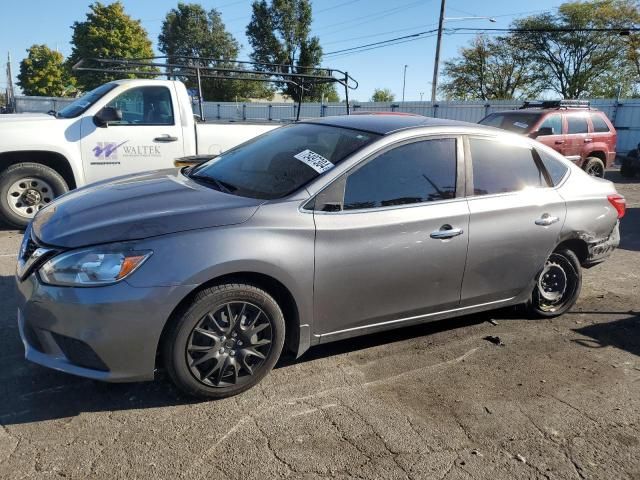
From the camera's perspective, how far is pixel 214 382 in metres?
3.06

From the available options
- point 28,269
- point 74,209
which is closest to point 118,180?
point 74,209

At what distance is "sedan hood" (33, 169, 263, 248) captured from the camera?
2.87 meters

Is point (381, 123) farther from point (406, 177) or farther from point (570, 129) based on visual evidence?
point (570, 129)

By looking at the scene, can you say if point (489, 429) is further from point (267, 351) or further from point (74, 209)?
point (74, 209)

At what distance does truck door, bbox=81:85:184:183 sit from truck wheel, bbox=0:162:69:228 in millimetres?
414

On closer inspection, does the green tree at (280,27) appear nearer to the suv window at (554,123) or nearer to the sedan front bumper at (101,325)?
the suv window at (554,123)

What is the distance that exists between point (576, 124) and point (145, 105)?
9867 millimetres

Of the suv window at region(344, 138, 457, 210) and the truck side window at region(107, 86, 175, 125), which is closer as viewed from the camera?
the suv window at region(344, 138, 457, 210)

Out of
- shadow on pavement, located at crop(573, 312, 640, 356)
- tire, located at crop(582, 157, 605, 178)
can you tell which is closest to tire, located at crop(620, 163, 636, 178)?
tire, located at crop(582, 157, 605, 178)

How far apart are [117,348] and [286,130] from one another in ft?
7.55

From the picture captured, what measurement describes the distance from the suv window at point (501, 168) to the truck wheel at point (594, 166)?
934cm

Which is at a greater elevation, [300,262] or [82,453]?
[300,262]

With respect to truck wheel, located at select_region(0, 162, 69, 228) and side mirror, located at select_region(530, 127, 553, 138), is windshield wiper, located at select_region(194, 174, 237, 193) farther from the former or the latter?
side mirror, located at select_region(530, 127, 553, 138)

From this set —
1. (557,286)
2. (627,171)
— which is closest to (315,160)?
(557,286)
